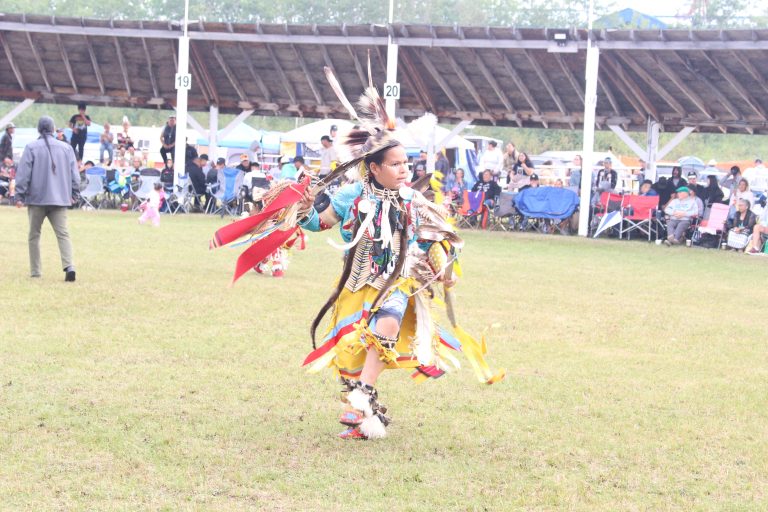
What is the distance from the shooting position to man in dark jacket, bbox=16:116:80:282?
10266mm

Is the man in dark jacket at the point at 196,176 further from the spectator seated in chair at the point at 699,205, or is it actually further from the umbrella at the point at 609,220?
the spectator seated in chair at the point at 699,205

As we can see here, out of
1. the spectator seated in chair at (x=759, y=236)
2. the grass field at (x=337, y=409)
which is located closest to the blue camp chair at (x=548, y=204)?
the spectator seated in chair at (x=759, y=236)

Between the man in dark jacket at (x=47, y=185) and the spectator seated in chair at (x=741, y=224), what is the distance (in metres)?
10.8

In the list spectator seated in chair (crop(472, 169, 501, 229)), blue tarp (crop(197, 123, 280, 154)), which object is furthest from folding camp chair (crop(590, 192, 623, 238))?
blue tarp (crop(197, 123, 280, 154))

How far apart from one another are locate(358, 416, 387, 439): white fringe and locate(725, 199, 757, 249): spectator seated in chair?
1344 cm

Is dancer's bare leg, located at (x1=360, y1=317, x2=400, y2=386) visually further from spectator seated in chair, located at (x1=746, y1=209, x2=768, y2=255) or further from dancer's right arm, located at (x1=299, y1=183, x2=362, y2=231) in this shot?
spectator seated in chair, located at (x1=746, y1=209, x2=768, y2=255)

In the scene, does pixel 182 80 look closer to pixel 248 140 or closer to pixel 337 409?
pixel 337 409

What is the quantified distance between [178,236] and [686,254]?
7373 millimetres

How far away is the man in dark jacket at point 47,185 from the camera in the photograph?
10.3 metres

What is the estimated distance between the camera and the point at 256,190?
5398 millimetres

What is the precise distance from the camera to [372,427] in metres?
5.23

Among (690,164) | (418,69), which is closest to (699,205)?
(418,69)

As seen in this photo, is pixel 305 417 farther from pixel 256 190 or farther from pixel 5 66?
pixel 5 66

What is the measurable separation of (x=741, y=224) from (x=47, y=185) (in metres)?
11.5
